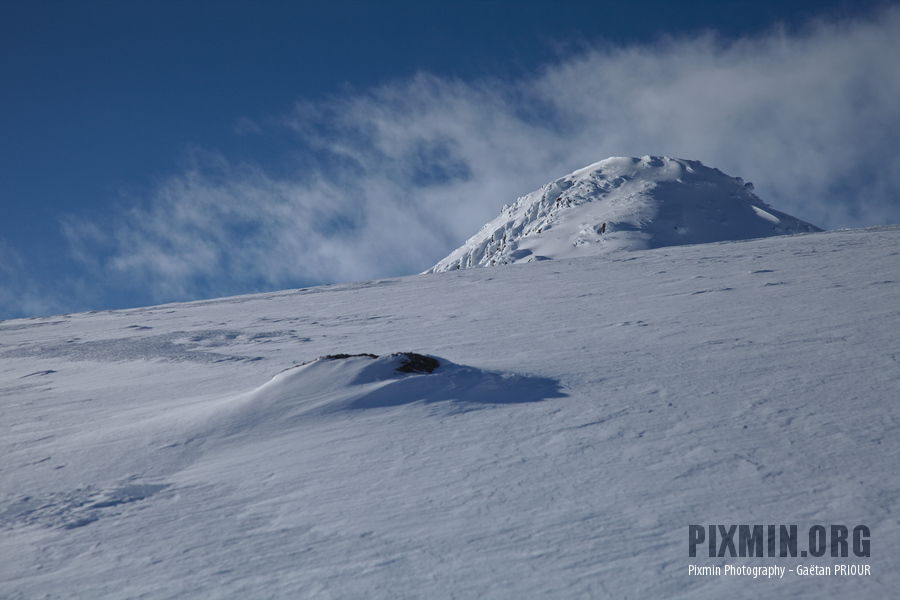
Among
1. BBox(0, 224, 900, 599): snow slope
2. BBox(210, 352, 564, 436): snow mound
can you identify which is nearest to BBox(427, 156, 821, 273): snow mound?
BBox(0, 224, 900, 599): snow slope

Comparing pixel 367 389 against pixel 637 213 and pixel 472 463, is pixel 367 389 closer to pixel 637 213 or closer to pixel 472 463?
pixel 472 463

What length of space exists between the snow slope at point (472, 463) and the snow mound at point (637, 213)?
3248 centimetres

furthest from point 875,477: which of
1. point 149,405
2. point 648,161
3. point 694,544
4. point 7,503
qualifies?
point 648,161

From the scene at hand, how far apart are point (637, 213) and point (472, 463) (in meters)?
47.1

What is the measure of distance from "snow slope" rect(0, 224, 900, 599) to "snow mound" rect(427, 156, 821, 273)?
32.5 metres

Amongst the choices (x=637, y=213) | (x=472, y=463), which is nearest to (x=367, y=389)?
(x=472, y=463)

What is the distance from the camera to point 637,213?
4609 centimetres

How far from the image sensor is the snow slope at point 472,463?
1819 millimetres

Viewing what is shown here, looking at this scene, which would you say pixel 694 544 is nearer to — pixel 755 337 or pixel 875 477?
pixel 875 477

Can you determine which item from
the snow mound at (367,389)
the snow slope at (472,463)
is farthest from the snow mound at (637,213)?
the snow mound at (367,389)

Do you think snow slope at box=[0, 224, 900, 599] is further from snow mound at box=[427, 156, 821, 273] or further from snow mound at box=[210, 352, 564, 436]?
snow mound at box=[427, 156, 821, 273]

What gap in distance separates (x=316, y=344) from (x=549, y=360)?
2762mm

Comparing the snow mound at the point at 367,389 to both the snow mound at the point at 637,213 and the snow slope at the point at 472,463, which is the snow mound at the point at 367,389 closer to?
the snow slope at the point at 472,463

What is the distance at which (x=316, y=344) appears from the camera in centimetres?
582
